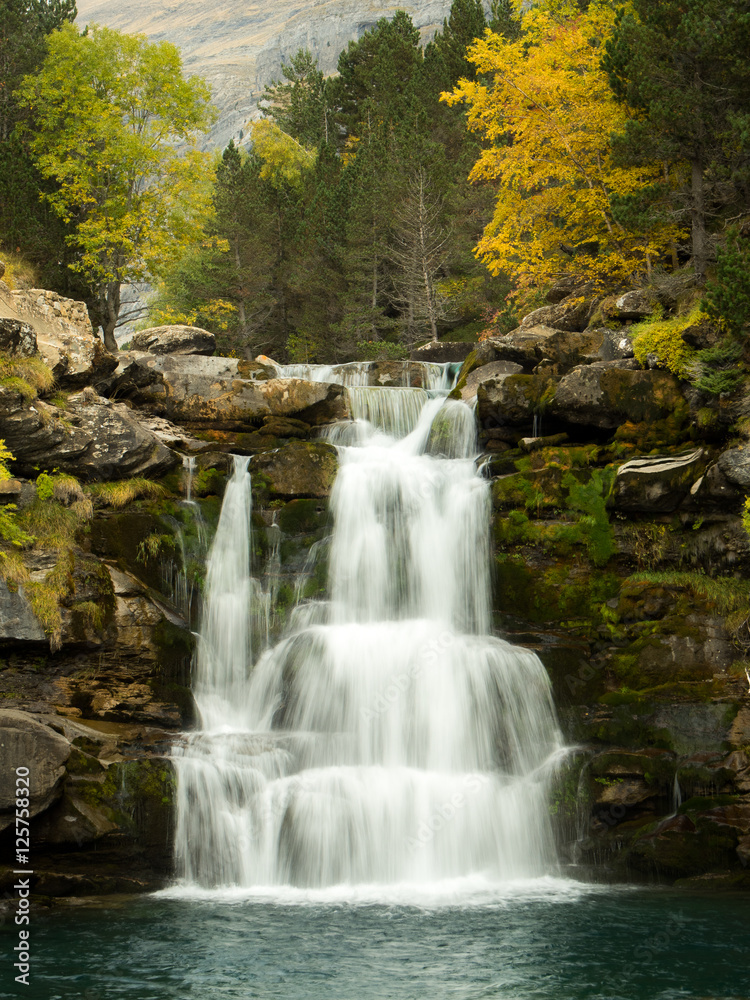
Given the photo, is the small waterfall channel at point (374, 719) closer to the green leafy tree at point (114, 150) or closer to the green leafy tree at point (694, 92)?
the green leafy tree at point (694, 92)

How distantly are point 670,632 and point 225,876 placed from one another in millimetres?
8330

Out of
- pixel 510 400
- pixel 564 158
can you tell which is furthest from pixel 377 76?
pixel 510 400

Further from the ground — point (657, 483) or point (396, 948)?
point (657, 483)

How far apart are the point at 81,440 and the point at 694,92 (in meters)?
15.2

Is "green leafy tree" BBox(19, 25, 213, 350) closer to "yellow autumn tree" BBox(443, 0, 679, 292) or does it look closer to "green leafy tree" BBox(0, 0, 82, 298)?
"green leafy tree" BBox(0, 0, 82, 298)

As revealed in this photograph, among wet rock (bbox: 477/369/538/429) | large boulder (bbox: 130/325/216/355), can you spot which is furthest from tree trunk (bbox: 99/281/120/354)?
wet rock (bbox: 477/369/538/429)

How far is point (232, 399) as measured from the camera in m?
20.8

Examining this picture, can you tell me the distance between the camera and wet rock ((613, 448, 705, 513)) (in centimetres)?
1524

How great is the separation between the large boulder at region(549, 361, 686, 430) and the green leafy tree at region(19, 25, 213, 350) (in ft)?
61.0

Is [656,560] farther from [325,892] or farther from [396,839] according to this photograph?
[325,892]

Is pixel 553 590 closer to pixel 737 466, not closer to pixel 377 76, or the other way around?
pixel 737 466

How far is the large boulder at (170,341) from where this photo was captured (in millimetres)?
26109

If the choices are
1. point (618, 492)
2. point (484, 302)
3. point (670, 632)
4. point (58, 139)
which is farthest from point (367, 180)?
point (670, 632)

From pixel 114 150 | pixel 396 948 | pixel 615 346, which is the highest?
pixel 114 150
